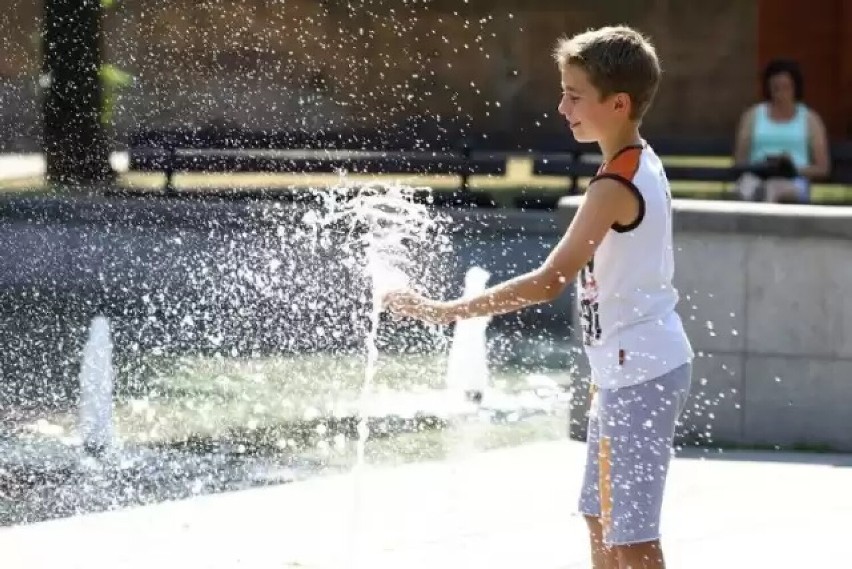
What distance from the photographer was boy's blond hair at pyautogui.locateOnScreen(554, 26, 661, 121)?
152 inches

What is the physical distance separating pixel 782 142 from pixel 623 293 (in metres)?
8.01

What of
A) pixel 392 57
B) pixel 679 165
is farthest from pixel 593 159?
pixel 392 57

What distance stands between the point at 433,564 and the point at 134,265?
9.00 metres

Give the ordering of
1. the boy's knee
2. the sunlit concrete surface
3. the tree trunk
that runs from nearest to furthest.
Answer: the boy's knee, the sunlit concrete surface, the tree trunk

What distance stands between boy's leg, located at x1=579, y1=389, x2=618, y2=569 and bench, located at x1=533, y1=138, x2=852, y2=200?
11.8 metres

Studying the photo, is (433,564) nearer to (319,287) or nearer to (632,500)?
(632,500)

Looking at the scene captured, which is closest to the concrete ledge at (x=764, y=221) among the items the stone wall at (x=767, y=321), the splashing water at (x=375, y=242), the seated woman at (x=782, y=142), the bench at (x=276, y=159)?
the stone wall at (x=767, y=321)

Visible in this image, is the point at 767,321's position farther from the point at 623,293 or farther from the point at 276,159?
the point at 276,159

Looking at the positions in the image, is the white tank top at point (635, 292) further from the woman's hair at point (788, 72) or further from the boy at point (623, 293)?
the woman's hair at point (788, 72)

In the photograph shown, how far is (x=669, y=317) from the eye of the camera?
391 cm

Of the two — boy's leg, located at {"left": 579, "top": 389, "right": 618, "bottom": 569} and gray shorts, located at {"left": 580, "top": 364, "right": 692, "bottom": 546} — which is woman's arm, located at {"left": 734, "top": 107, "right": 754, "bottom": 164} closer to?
boy's leg, located at {"left": 579, "top": 389, "right": 618, "bottom": 569}

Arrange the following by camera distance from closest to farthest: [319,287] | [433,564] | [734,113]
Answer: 1. [433,564]
2. [319,287]
3. [734,113]

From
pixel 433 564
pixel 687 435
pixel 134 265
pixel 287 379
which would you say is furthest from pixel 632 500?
pixel 134 265

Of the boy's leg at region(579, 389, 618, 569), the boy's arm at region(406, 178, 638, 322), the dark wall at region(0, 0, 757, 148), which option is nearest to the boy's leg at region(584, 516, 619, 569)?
the boy's leg at region(579, 389, 618, 569)
